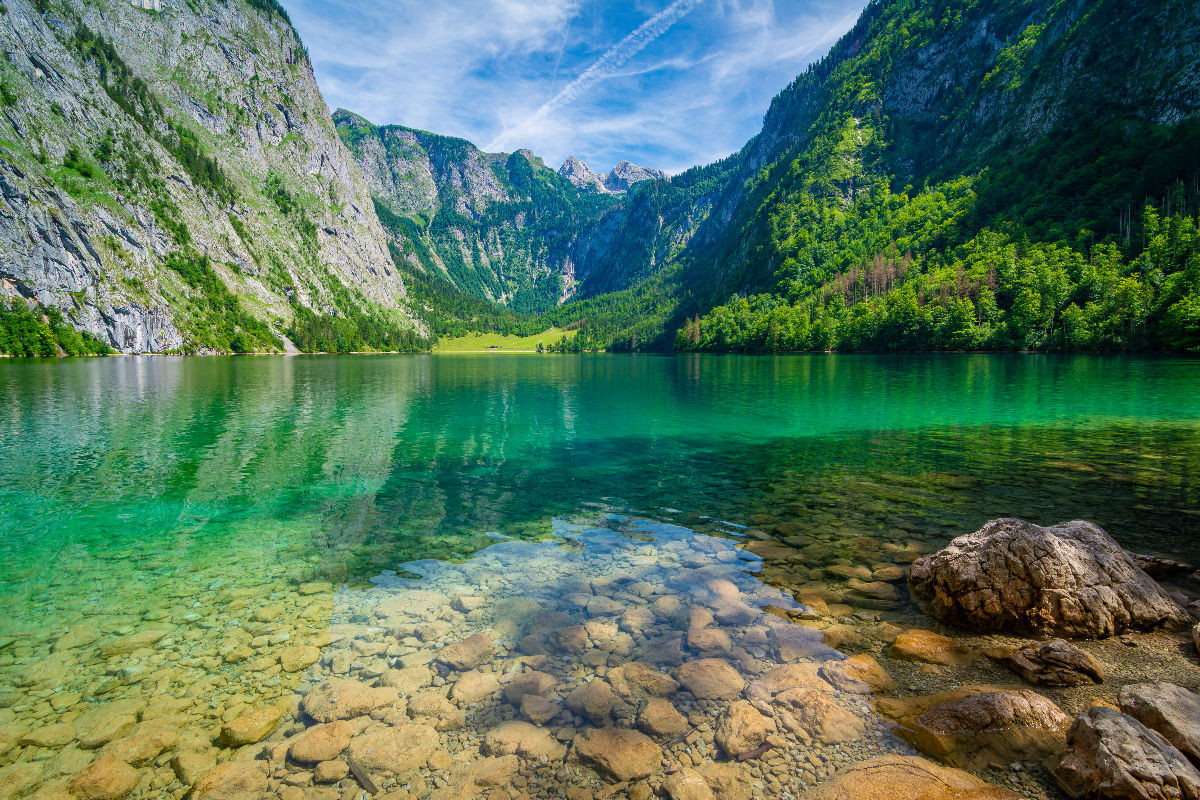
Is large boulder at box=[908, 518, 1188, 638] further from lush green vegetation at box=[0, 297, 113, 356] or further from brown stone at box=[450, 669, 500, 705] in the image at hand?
lush green vegetation at box=[0, 297, 113, 356]

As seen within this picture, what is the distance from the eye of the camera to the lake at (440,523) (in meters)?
8.40

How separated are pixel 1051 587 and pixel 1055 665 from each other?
185 cm

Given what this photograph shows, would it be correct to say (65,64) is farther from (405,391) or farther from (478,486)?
(478,486)

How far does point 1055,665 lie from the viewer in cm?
718

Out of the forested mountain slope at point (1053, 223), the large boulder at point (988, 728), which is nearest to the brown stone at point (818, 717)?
the large boulder at point (988, 728)

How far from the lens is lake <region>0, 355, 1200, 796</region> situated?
8.40m

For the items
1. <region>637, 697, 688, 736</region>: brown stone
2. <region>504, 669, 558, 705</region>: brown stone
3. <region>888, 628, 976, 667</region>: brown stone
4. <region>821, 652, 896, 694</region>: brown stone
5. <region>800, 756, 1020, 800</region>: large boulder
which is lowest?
<region>504, 669, 558, 705</region>: brown stone

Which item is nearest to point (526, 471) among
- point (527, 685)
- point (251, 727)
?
point (527, 685)

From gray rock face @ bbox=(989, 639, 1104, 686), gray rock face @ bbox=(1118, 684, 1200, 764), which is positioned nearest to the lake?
gray rock face @ bbox=(989, 639, 1104, 686)

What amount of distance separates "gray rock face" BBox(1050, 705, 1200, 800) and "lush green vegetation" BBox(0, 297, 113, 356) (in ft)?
654

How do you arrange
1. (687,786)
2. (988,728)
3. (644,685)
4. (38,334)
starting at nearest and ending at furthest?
1. (687,786)
2. (988,728)
3. (644,685)
4. (38,334)

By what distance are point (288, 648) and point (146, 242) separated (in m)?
240

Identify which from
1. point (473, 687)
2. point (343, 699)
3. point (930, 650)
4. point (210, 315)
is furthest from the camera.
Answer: point (210, 315)

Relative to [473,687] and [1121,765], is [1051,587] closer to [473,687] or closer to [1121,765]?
[1121,765]
